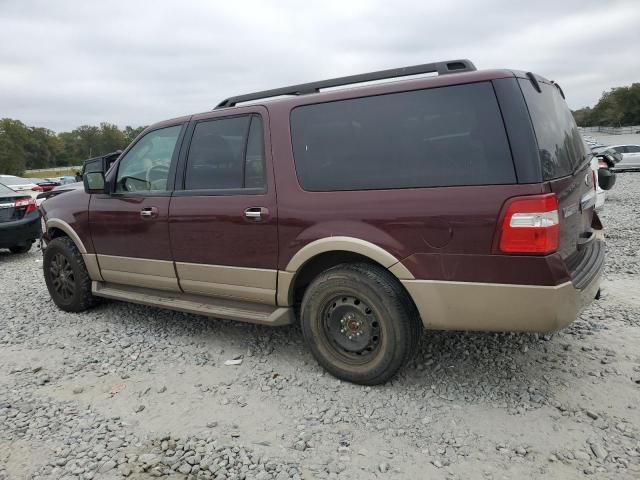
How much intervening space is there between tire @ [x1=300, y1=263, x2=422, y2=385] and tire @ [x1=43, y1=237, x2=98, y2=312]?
8.73 feet

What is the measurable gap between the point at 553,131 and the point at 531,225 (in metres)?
0.70

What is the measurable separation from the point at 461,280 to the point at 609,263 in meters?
4.17

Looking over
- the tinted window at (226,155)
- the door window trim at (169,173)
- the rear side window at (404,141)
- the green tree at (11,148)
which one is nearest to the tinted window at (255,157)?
the tinted window at (226,155)

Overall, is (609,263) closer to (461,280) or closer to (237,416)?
(461,280)

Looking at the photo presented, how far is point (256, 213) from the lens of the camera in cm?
342

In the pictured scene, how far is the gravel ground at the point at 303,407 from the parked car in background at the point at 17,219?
14.5 feet

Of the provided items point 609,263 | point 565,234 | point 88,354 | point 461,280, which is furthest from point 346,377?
point 609,263

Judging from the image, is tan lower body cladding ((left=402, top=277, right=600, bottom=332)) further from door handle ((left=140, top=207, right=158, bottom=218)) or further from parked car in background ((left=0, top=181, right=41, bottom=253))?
parked car in background ((left=0, top=181, right=41, bottom=253))

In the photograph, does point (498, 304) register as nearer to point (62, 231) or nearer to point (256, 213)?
point (256, 213)

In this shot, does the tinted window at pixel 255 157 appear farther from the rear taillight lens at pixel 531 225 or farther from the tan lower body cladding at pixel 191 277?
the rear taillight lens at pixel 531 225

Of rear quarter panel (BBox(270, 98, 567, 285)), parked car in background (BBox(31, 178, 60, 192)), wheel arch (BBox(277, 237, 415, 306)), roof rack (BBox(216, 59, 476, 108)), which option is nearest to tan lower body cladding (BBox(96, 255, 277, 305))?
wheel arch (BBox(277, 237, 415, 306))

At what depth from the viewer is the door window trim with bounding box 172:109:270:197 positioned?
11.4 feet

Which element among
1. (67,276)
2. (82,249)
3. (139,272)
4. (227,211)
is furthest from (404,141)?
(67,276)

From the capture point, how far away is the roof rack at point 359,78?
305 cm
